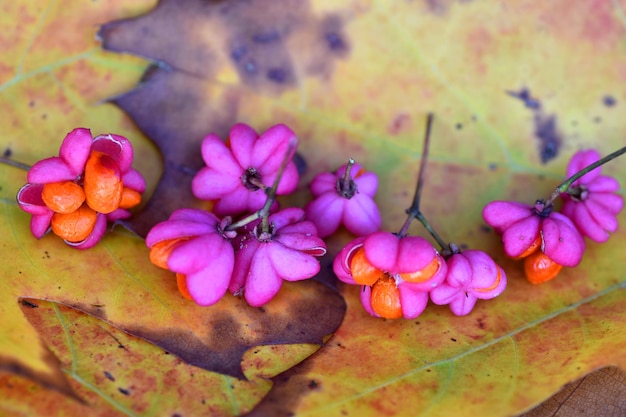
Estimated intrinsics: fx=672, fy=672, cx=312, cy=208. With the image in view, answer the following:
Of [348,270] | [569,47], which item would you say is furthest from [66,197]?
[569,47]

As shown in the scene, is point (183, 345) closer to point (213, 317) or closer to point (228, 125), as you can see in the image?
point (213, 317)

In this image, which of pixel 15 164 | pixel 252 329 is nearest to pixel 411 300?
pixel 252 329

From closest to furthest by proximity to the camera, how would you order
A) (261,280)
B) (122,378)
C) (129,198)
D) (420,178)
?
(122,378) < (261,280) < (129,198) < (420,178)

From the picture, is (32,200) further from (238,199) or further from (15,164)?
(238,199)

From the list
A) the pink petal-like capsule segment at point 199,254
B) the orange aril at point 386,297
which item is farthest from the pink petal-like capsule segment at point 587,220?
the pink petal-like capsule segment at point 199,254

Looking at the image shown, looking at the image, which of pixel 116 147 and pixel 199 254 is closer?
pixel 199 254

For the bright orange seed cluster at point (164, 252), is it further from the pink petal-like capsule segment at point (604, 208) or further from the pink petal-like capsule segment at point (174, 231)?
the pink petal-like capsule segment at point (604, 208)
